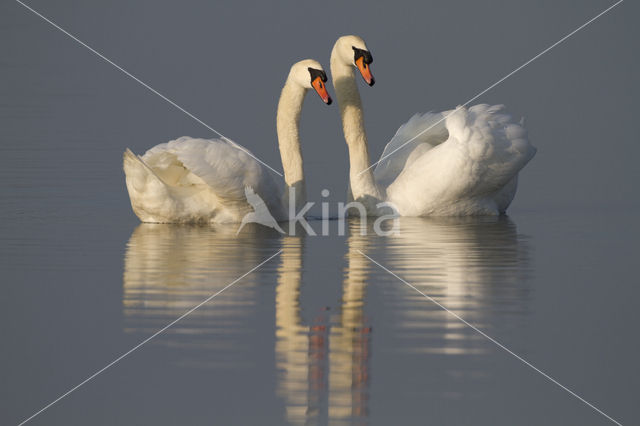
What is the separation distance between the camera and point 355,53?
16672 millimetres

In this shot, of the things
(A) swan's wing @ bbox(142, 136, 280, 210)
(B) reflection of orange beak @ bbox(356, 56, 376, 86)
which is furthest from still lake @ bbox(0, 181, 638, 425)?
(B) reflection of orange beak @ bbox(356, 56, 376, 86)

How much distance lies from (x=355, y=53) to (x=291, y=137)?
135 cm

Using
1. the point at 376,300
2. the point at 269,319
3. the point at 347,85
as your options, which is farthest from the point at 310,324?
the point at 347,85

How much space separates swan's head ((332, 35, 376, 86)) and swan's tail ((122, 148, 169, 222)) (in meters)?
3.00

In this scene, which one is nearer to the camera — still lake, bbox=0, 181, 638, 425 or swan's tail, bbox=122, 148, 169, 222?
still lake, bbox=0, 181, 638, 425

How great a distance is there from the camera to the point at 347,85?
1742 centimetres

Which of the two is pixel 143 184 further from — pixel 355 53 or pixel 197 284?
pixel 197 284

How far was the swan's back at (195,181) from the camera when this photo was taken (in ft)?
48.3

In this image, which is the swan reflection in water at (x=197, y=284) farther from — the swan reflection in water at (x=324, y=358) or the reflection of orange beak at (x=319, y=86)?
the reflection of orange beak at (x=319, y=86)

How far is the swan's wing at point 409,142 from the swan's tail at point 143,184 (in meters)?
3.48

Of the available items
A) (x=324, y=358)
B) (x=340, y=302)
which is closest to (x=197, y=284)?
(x=340, y=302)

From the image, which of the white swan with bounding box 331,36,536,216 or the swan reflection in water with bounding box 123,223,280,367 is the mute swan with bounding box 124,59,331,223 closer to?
the swan reflection in water with bounding box 123,223,280,367

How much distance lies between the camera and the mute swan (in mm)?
14742

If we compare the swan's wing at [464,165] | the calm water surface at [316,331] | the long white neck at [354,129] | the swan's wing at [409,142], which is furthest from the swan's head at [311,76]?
the calm water surface at [316,331]
